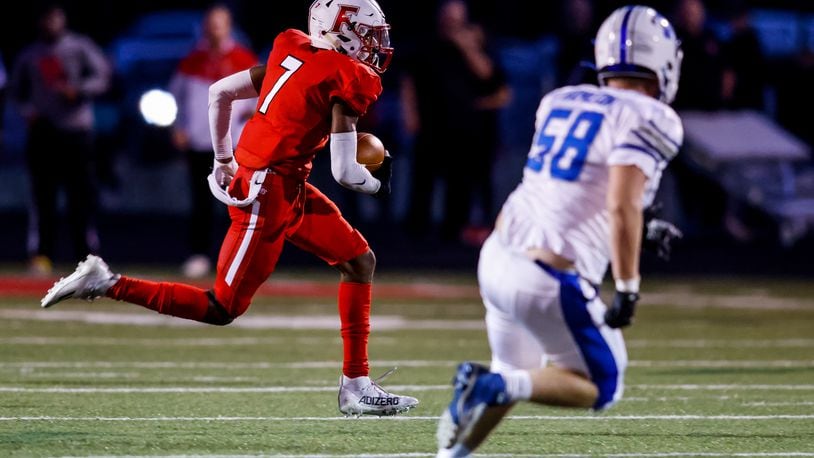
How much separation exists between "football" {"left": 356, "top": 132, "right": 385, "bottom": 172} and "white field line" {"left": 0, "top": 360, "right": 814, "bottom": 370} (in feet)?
6.08

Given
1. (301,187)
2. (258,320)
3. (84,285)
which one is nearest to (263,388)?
(301,187)

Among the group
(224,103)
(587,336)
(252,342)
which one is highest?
(224,103)

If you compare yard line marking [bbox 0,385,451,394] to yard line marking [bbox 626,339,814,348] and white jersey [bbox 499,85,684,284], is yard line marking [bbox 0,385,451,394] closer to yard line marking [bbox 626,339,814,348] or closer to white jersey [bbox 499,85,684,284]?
yard line marking [bbox 626,339,814,348]

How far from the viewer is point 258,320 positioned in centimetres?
1024

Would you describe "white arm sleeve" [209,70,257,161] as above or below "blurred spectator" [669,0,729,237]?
above

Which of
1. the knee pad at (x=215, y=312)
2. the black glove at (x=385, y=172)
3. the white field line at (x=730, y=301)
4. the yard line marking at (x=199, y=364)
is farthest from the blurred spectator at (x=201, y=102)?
the knee pad at (x=215, y=312)

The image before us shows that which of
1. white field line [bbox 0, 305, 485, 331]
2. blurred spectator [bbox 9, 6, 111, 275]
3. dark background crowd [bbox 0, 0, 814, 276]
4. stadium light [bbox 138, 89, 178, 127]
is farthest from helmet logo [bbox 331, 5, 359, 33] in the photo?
stadium light [bbox 138, 89, 178, 127]

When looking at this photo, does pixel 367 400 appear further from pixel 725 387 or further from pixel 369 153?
pixel 725 387

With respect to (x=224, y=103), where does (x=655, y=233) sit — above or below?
below

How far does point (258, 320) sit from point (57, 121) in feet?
11.2

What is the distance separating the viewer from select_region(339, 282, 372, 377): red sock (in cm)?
656

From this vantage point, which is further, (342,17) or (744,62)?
(744,62)

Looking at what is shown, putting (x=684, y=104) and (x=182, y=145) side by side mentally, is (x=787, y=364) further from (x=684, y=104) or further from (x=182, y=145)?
(x=684, y=104)

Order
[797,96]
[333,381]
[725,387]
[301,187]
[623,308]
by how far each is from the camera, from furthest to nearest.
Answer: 1. [797,96]
2. [333,381]
3. [725,387]
4. [301,187]
5. [623,308]
